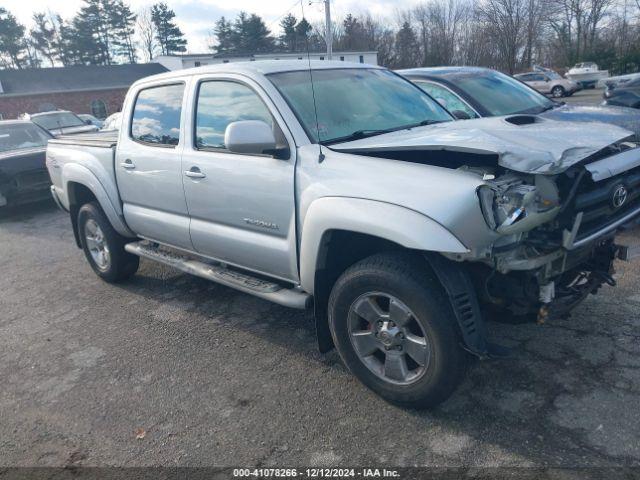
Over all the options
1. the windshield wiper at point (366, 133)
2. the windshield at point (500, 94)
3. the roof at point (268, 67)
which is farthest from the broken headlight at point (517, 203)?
the windshield at point (500, 94)

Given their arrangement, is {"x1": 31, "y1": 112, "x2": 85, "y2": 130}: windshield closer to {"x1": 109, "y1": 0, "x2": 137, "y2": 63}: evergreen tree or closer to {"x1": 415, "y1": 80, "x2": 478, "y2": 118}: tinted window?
{"x1": 415, "y1": 80, "x2": 478, "y2": 118}: tinted window

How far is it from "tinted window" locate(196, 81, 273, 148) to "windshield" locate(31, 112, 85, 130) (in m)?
14.3

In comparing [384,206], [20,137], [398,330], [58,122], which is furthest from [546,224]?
[58,122]

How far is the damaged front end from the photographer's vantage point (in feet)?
8.87

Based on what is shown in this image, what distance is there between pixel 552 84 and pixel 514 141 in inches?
1240

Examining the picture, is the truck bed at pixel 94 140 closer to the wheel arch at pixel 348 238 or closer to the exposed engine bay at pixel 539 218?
the wheel arch at pixel 348 238

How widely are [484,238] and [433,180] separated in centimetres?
39

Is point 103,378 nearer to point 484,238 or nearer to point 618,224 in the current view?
point 484,238

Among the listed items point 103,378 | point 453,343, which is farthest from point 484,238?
point 103,378

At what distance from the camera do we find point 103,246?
18.8 ft

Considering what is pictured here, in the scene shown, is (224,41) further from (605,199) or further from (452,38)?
(452,38)

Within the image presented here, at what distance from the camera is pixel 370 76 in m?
4.36

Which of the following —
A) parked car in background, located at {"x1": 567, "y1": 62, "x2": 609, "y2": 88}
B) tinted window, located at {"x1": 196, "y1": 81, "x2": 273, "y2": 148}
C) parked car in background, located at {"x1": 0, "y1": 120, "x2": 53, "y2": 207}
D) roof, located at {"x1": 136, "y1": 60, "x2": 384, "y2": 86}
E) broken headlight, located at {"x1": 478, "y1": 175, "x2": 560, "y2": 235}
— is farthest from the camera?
parked car in background, located at {"x1": 567, "y1": 62, "x2": 609, "y2": 88}

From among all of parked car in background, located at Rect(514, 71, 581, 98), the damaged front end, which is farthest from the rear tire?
parked car in background, located at Rect(514, 71, 581, 98)
